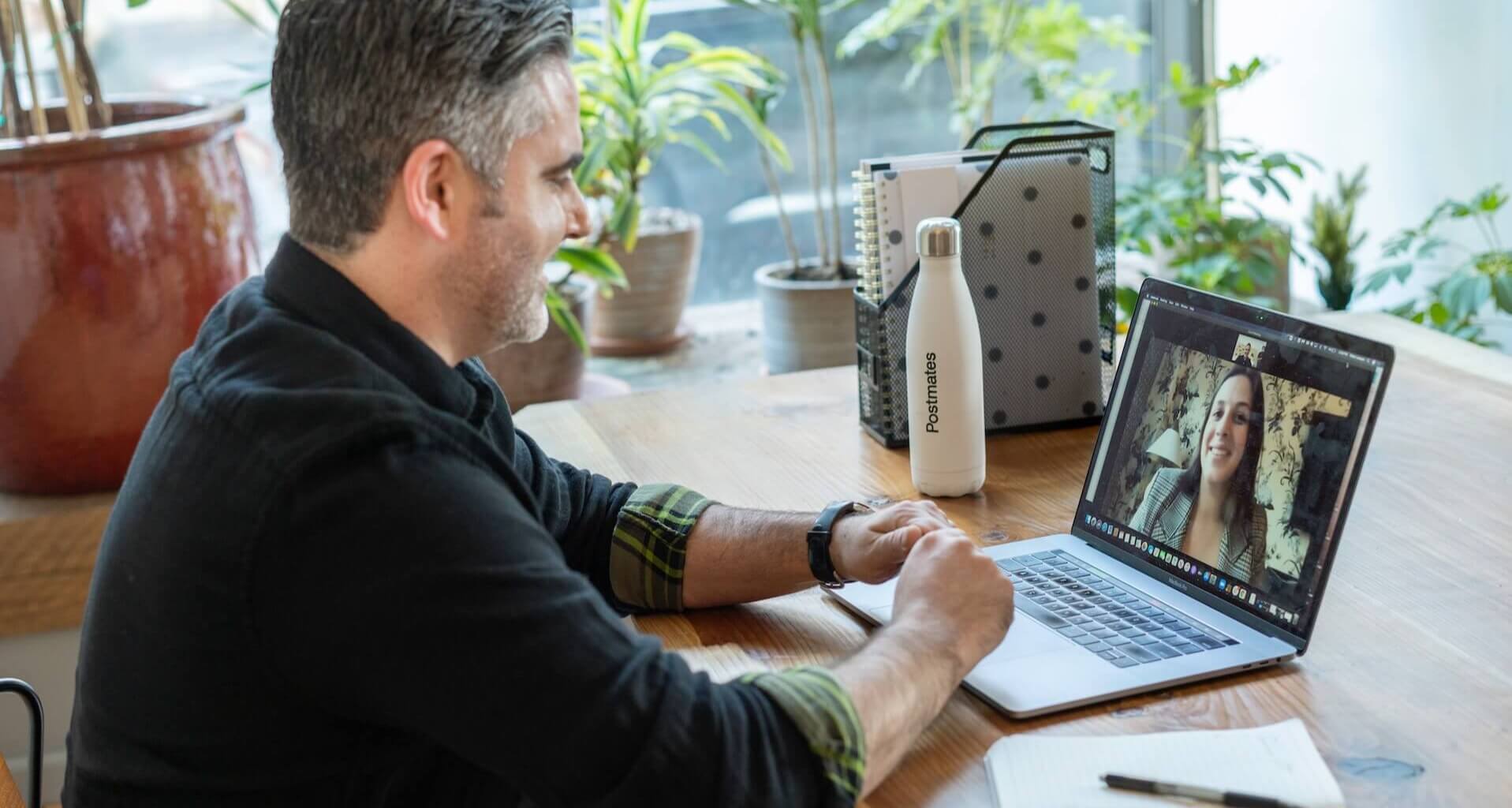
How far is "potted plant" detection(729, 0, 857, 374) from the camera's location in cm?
287

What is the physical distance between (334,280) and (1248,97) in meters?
2.69

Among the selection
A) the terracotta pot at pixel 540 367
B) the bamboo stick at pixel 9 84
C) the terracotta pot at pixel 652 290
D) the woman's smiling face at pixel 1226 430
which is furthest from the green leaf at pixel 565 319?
the woman's smiling face at pixel 1226 430

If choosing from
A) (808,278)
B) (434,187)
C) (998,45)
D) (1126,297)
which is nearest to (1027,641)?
(434,187)

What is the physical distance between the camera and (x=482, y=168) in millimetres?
1026

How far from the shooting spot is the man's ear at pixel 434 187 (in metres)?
1.01

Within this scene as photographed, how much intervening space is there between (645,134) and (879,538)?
1714 millimetres

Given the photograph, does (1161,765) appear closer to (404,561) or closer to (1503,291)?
(404,561)

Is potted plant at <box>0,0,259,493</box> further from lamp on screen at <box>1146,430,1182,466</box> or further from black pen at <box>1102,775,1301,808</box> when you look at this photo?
black pen at <box>1102,775,1301,808</box>

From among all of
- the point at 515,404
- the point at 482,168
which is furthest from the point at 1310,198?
the point at 482,168

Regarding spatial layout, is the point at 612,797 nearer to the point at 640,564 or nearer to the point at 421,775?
the point at 421,775

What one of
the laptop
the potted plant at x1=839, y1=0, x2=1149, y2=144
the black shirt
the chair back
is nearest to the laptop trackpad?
the laptop

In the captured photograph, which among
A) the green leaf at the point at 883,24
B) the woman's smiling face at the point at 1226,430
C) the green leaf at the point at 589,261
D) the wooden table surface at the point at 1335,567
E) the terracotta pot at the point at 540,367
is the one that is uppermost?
the green leaf at the point at 883,24

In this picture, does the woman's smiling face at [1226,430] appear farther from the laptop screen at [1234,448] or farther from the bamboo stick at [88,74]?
the bamboo stick at [88,74]

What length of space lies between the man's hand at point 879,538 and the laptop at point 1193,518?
0.02 m
